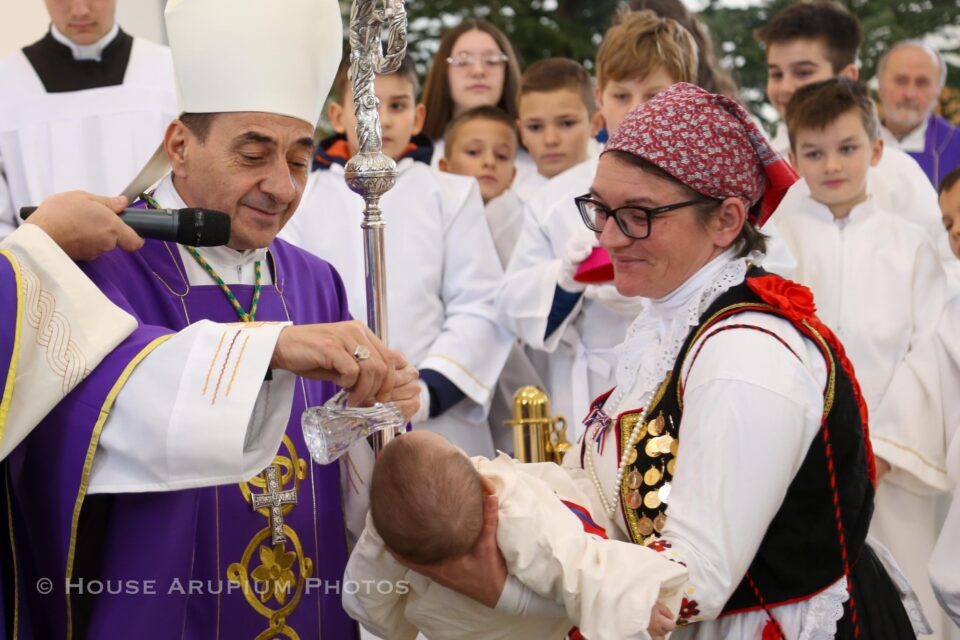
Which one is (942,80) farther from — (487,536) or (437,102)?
(487,536)

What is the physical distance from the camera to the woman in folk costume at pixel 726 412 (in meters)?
2.35

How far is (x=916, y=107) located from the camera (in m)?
6.68

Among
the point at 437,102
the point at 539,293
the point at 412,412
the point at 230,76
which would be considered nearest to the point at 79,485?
the point at 412,412

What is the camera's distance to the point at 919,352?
13.6ft

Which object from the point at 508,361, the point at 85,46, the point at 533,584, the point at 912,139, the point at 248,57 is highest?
the point at 85,46

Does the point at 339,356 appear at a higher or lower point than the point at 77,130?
lower

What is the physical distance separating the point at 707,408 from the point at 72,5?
12.1ft

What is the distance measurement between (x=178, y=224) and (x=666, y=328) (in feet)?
3.71

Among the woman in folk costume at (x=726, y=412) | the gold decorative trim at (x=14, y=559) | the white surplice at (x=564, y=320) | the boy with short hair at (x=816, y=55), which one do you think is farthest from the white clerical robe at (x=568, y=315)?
the gold decorative trim at (x=14, y=559)

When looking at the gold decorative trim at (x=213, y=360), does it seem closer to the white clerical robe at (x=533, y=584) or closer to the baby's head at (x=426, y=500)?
the baby's head at (x=426, y=500)

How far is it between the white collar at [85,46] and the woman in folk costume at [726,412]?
3.17 meters

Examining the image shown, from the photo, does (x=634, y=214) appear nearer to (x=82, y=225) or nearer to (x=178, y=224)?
(x=178, y=224)

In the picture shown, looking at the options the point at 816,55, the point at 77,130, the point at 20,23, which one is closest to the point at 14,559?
the point at 77,130

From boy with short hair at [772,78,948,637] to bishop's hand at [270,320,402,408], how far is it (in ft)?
7.98
